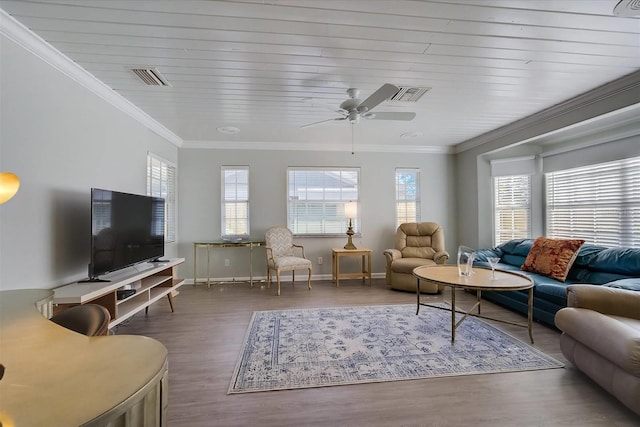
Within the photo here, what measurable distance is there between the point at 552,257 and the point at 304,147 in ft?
13.2

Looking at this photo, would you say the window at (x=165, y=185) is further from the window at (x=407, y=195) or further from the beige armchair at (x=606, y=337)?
the beige armchair at (x=606, y=337)

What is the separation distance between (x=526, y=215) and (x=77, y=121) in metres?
6.13

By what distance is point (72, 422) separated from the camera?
2.05 ft

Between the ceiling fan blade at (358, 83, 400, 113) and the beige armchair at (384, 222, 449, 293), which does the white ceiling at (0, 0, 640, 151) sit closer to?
the ceiling fan blade at (358, 83, 400, 113)

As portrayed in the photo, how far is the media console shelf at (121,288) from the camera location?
2.12 m

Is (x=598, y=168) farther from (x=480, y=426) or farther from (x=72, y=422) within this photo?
(x=72, y=422)

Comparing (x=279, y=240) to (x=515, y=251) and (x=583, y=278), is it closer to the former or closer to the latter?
(x=515, y=251)

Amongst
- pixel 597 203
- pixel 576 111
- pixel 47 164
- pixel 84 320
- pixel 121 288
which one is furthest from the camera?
pixel 597 203

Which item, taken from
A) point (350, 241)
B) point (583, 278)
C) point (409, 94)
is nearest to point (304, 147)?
point (350, 241)

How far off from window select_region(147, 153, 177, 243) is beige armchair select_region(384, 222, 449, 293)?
142 inches

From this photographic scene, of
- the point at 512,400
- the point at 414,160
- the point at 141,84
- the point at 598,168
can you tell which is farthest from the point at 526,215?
the point at 141,84

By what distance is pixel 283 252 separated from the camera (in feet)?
16.5

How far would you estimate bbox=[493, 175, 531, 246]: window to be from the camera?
4.81 metres

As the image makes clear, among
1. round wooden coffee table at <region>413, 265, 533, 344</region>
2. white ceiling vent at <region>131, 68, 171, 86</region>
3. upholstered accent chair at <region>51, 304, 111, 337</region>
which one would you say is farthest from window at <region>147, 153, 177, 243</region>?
round wooden coffee table at <region>413, 265, 533, 344</region>
